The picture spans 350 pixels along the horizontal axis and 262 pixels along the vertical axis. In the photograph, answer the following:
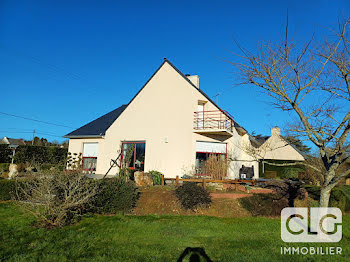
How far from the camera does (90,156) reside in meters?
17.2

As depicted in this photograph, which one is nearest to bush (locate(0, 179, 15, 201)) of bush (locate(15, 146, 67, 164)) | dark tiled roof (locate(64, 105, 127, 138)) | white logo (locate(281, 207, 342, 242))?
dark tiled roof (locate(64, 105, 127, 138))

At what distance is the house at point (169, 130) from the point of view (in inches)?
561

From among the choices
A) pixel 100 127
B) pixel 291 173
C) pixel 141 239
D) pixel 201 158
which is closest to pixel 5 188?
pixel 141 239

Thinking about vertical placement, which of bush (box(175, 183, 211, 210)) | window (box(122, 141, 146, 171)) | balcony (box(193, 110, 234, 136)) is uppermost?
balcony (box(193, 110, 234, 136))

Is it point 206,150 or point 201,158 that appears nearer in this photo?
point 201,158

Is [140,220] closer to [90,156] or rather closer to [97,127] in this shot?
[90,156]

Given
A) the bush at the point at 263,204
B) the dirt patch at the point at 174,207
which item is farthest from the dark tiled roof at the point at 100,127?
the dirt patch at the point at 174,207

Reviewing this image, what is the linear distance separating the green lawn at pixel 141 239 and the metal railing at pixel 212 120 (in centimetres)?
731

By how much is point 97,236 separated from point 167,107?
10.2 metres

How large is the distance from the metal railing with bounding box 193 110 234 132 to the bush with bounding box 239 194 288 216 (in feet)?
18.2

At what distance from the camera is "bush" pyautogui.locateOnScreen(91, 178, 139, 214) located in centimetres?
801

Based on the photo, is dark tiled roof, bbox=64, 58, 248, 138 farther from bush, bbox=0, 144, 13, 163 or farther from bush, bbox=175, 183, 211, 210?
bush, bbox=175, 183, 211, 210

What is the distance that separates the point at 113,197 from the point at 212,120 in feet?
27.3

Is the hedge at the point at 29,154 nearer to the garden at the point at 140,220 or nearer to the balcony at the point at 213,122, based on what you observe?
the garden at the point at 140,220
